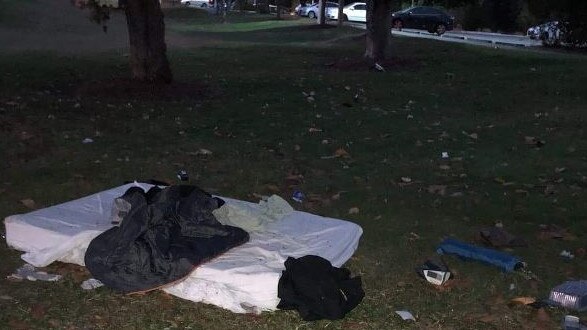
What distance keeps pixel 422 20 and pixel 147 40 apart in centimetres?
2538

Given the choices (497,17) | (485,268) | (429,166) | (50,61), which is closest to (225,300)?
(485,268)

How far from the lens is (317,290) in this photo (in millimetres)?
4516

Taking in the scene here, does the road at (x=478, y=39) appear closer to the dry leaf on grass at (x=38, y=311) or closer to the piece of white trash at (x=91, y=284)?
the piece of white trash at (x=91, y=284)

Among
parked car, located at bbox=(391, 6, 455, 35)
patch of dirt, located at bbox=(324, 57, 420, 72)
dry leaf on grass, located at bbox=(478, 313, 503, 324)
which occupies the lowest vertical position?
dry leaf on grass, located at bbox=(478, 313, 503, 324)

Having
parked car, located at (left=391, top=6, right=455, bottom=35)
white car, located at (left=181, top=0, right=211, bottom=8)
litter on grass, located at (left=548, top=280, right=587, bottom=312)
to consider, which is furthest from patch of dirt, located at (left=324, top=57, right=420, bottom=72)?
white car, located at (left=181, top=0, right=211, bottom=8)

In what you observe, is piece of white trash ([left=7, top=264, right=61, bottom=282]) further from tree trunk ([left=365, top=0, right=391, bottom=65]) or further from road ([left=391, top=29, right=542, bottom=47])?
road ([left=391, top=29, right=542, bottom=47])

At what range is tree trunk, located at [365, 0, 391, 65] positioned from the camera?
17500 mm

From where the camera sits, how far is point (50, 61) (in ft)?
53.0

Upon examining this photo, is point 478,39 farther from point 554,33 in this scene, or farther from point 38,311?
point 38,311

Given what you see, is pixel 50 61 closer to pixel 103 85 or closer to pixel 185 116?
pixel 103 85

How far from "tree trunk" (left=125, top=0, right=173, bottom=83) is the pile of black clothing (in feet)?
24.0

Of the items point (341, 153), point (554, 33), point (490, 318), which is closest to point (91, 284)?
point (490, 318)

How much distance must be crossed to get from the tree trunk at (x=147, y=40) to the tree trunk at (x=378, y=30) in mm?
6286

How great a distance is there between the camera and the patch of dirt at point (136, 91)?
1209 cm
